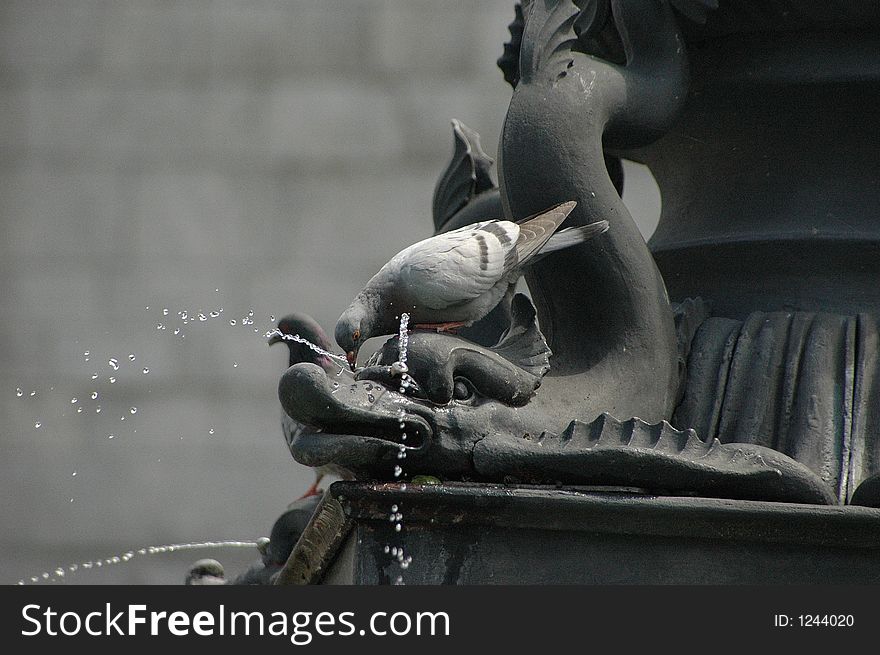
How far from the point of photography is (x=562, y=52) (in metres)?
1.85

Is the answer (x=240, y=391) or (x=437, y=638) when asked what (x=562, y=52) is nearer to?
(x=437, y=638)

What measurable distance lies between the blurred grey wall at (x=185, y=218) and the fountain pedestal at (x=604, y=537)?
2833 mm

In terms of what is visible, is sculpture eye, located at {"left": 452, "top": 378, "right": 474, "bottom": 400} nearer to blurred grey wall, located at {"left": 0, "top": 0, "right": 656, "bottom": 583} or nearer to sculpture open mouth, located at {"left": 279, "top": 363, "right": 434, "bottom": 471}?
sculpture open mouth, located at {"left": 279, "top": 363, "right": 434, "bottom": 471}

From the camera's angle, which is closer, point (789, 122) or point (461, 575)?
point (461, 575)

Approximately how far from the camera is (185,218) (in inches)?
181

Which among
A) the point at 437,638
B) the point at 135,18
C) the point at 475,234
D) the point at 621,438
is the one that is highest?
the point at 135,18

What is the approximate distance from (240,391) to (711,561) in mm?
3019

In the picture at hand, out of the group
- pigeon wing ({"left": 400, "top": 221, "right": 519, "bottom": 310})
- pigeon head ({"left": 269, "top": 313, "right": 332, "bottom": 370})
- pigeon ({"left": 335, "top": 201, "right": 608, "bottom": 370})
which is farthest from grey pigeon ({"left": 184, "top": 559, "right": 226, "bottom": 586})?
pigeon wing ({"left": 400, "top": 221, "right": 519, "bottom": 310})

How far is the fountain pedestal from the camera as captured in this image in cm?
157

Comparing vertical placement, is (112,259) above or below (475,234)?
above

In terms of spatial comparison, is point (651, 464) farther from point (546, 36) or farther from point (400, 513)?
point (546, 36)

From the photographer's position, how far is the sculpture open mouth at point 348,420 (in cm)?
157

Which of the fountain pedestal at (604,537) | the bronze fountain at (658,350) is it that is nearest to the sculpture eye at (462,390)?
the bronze fountain at (658,350)

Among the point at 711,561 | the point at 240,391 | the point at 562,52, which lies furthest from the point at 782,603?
the point at 240,391
